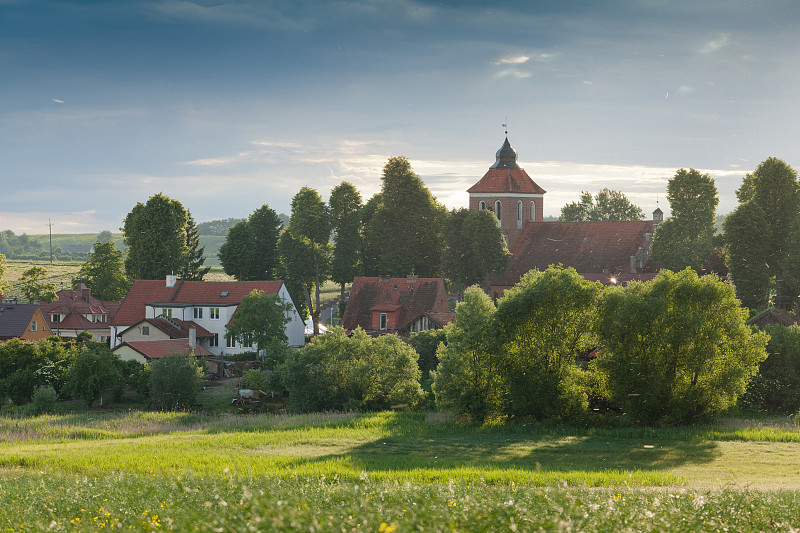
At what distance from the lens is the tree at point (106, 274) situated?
92.2 meters

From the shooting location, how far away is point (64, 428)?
1469 inches

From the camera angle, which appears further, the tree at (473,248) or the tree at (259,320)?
the tree at (473,248)

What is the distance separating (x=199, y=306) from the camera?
7094cm

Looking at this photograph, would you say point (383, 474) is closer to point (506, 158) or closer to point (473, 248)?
point (473, 248)

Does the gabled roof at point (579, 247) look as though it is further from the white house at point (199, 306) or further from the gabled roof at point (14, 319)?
the gabled roof at point (14, 319)

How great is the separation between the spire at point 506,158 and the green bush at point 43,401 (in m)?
64.6

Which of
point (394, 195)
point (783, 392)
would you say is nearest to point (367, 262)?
point (394, 195)

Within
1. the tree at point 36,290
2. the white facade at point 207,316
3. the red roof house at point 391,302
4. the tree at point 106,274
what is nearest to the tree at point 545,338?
the red roof house at point 391,302

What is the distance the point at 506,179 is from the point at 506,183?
2.34 feet

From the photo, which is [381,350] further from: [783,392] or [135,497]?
[135,497]

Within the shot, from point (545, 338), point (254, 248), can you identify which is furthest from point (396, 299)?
point (545, 338)

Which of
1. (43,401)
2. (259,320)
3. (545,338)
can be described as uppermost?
(545,338)

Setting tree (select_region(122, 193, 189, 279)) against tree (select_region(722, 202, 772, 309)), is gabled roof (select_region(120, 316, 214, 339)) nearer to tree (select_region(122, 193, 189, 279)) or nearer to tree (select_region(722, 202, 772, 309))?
tree (select_region(122, 193, 189, 279))

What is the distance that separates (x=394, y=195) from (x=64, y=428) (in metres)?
55.5
